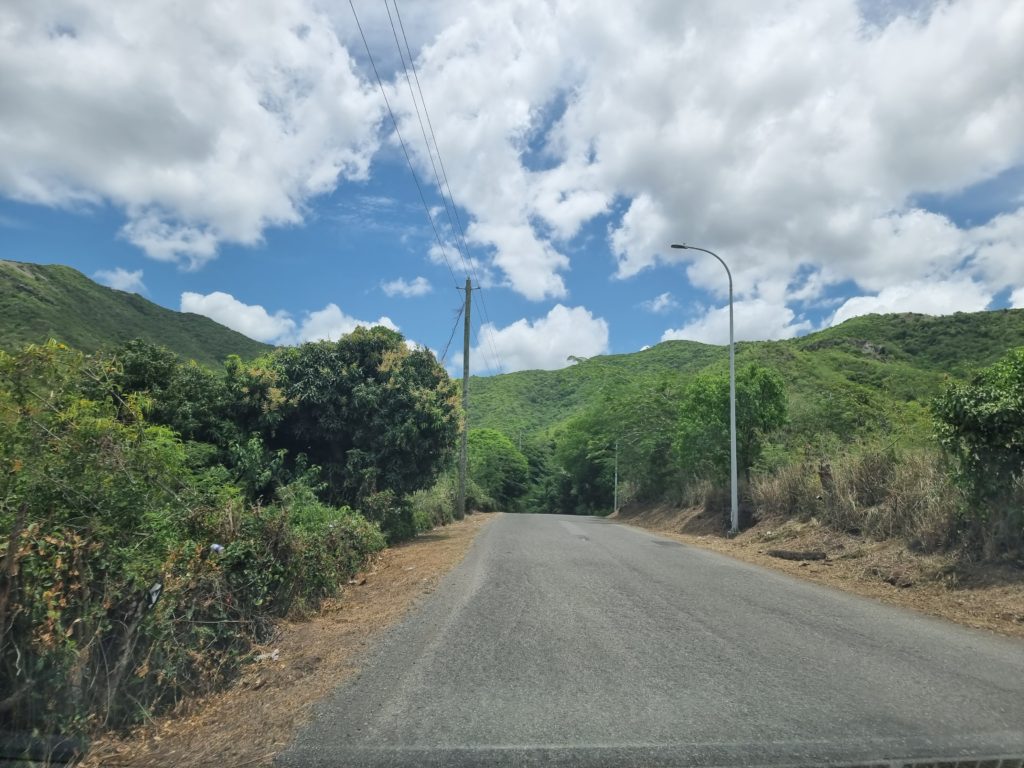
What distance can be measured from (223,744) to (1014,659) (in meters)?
7.21

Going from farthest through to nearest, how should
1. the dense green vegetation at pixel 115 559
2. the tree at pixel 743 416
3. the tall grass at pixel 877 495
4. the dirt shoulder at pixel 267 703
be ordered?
1. the tree at pixel 743 416
2. the tall grass at pixel 877 495
3. the dense green vegetation at pixel 115 559
4. the dirt shoulder at pixel 267 703

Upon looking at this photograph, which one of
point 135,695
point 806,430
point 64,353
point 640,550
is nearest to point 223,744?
point 135,695

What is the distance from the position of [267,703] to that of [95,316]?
44741mm

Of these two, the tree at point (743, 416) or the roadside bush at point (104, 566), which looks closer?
the roadside bush at point (104, 566)

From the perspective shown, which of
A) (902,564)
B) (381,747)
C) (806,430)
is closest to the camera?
(381,747)

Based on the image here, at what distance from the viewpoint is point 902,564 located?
1138 cm

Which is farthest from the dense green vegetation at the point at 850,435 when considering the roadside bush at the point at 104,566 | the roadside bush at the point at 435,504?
the roadside bush at the point at 435,504

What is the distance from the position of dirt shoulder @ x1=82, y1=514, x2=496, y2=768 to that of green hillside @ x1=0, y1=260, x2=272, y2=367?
25.0 metres

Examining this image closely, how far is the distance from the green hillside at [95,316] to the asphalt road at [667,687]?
26.6 m

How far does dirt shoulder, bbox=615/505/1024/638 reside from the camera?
28.4 feet

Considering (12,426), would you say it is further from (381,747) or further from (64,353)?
(381,747)

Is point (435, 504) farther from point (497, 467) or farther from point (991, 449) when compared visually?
point (497, 467)

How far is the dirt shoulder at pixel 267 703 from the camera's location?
14.3 feet

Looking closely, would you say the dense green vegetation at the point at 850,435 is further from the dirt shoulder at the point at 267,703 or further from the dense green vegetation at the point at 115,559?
the dense green vegetation at the point at 115,559
